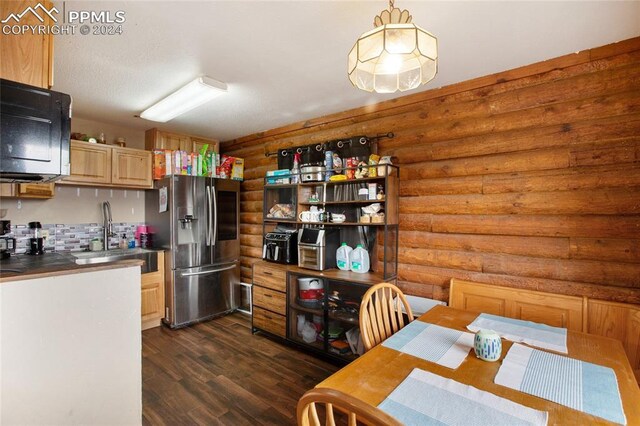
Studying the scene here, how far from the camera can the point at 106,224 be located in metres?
3.74

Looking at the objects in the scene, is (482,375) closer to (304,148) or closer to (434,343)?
(434,343)

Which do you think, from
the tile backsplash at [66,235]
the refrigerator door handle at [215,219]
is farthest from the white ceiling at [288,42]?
the tile backsplash at [66,235]

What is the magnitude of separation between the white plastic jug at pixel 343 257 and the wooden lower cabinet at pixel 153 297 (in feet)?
7.18

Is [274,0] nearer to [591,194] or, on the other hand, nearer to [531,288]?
[591,194]

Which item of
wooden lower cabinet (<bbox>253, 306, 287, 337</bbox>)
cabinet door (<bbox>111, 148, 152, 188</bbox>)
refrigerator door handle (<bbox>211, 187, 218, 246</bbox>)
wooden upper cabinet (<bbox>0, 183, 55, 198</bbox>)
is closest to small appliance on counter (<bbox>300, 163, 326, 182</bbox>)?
refrigerator door handle (<bbox>211, 187, 218, 246</bbox>)

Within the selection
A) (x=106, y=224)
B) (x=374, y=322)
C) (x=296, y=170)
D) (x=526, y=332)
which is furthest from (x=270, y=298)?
(x=526, y=332)

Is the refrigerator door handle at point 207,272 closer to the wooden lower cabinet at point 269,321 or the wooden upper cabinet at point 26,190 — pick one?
the wooden lower cabinet at point 269,321

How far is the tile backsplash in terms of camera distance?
129 inches

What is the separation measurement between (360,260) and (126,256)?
8.62 ft

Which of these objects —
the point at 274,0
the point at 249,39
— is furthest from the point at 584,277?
the point at 249,39

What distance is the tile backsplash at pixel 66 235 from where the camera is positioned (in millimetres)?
3279

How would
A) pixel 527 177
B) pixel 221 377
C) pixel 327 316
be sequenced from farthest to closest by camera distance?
pixel 327 316 < pixel 221 377 < pixel 527 177

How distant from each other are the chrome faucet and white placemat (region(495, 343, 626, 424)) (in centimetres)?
418

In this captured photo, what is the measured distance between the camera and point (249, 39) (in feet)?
6.33
